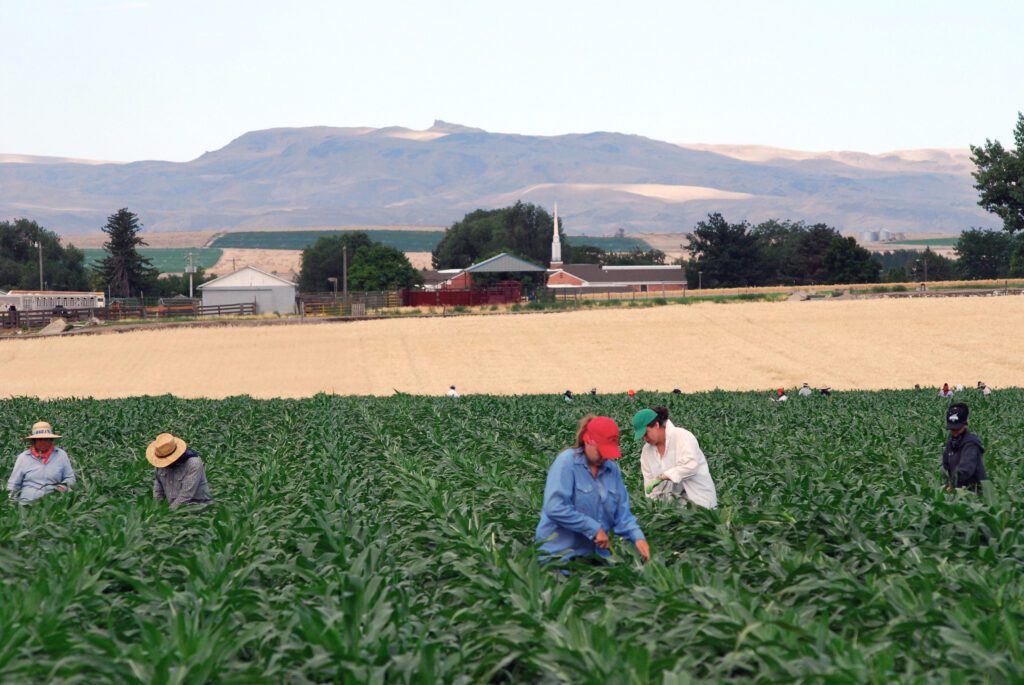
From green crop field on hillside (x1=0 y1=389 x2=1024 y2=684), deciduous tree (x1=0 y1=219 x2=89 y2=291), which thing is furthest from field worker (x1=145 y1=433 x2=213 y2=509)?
deciduous tree (x1=0 y1=219 x2=89 y2=291)

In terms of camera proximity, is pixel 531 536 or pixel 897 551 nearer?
pixel 897 551

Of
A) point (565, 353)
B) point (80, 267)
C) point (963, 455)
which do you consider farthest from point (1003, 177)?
point (80, 267)

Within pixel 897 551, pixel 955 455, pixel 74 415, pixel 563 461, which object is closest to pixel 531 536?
pixel 563 461

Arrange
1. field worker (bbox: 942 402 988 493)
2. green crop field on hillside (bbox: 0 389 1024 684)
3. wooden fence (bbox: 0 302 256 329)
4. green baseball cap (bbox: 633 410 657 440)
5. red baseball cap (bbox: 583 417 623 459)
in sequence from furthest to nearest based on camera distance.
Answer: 1. wooden fence (bbox: 0 302 256 329)
2. field worker (bbox: 942 402 988 493)
3. green baseball cap (bbox: 633 410 657 440)
4. red baseball cap (bbox: 583 417 623 459)
5. green crop field on hillside (bbox: 0 389 1024 684)

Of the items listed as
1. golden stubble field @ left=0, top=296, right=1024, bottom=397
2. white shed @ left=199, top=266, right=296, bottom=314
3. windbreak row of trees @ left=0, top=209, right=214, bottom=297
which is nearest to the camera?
golden stubble field @ left=0, top=296, right=1024, bottom=397

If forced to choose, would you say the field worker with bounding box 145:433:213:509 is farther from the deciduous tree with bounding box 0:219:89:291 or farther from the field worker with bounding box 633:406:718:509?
the deciduous tree with bounding box 0:219:89:291

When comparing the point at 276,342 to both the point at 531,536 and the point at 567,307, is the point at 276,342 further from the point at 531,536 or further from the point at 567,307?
the point at 531,536

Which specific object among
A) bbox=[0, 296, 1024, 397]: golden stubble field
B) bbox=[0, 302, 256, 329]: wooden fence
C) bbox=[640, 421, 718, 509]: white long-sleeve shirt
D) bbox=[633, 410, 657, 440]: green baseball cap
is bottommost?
bbox=[0, 296, 1024, 397]: golden stubble field

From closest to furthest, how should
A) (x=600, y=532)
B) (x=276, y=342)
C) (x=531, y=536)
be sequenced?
(x=600, y=532), (x=531, y=536), (x=276, y=342)

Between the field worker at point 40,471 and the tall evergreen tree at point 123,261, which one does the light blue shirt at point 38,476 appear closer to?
the field worker at point 40,471

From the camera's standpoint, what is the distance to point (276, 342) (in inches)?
3051

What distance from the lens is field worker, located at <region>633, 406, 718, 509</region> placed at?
38.0 ft

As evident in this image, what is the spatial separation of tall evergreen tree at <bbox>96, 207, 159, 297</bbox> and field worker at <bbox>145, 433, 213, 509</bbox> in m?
133

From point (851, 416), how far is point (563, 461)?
19.5 meters
